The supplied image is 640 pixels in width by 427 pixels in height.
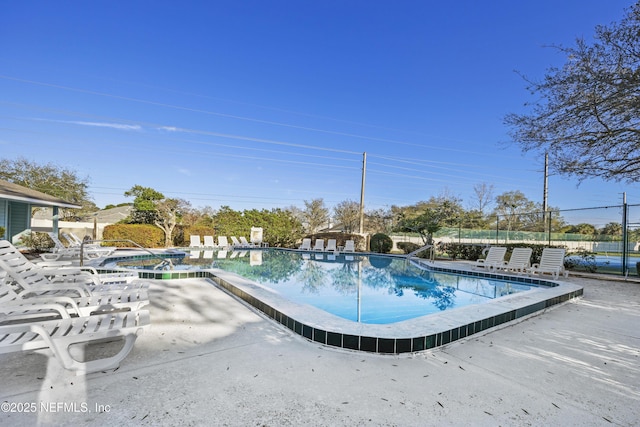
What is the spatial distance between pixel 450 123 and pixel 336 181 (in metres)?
12.2

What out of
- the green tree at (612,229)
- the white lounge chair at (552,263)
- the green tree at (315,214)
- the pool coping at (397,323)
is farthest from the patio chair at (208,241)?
the green tree at (612,229)

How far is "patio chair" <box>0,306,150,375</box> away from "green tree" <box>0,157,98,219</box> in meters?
25.0

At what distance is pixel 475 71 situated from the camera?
15.5 metres

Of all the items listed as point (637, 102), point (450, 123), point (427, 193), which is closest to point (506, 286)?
point (637, 102)

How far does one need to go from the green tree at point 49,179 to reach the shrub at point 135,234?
29.0ft

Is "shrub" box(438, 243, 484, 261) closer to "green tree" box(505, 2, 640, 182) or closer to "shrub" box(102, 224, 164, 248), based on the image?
"green tree" box(505, 2, 640, 182)

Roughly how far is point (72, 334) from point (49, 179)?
30.0 metres

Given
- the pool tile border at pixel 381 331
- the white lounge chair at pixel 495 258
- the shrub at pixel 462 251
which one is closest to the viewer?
the pool tile border at pixel 381 331

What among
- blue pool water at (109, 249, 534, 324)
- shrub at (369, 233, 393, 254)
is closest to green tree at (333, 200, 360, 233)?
shrub at (369, 233, 393, 254)

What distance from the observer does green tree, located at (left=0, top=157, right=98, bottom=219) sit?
76.6 feet

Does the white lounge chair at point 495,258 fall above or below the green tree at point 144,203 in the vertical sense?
below

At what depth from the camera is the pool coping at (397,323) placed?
2918 millimetres

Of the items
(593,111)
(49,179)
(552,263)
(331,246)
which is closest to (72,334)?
(593,111)

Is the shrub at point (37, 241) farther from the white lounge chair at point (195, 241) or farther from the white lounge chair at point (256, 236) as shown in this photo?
the white lounge chair at point (256, 236)
